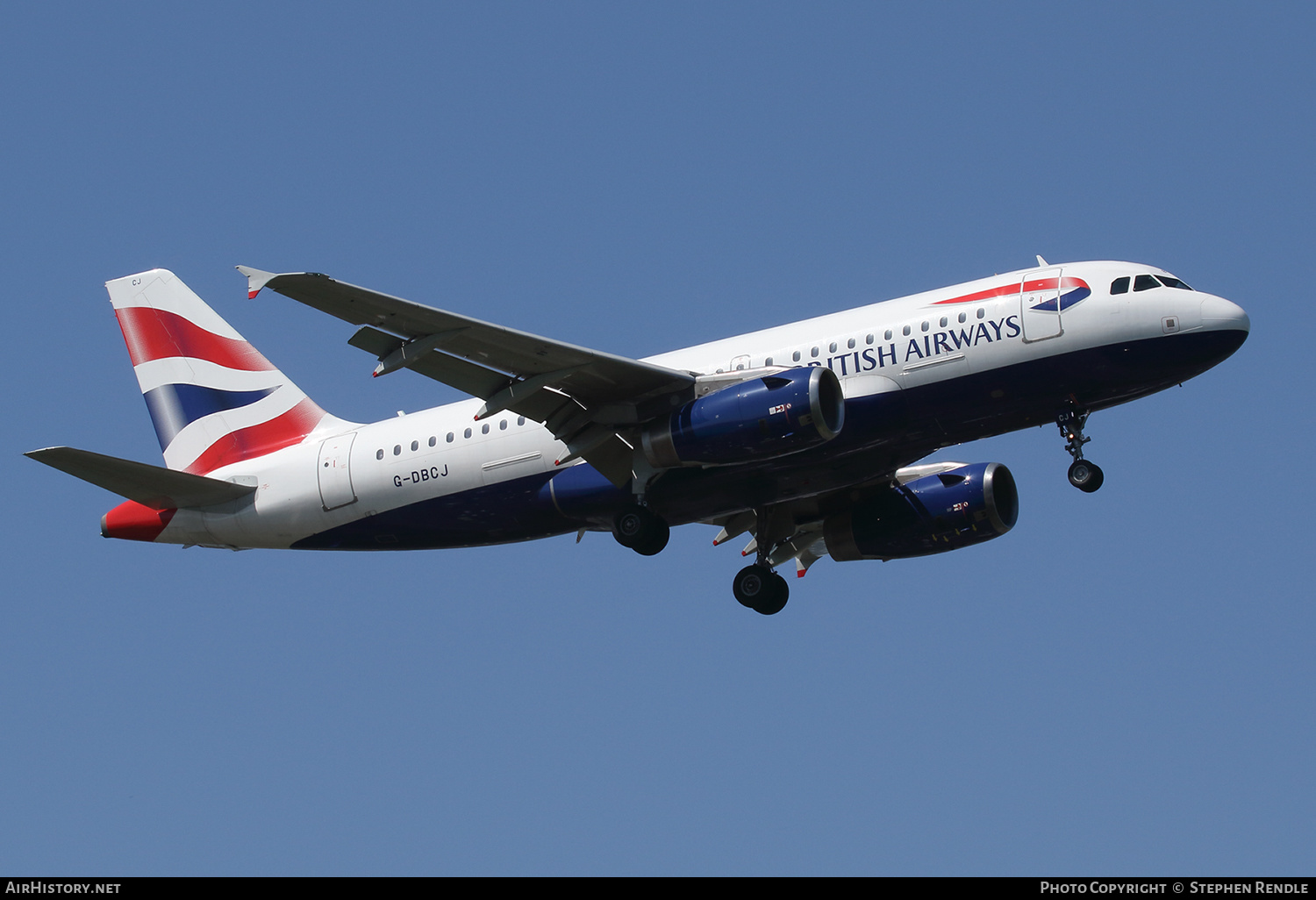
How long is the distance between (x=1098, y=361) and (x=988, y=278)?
289 centimetres

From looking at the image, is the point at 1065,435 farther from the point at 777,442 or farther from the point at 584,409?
the point at 584,409

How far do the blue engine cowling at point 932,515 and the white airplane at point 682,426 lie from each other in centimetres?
5

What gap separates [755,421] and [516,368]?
15.6ft

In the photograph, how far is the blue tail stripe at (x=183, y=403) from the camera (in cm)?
3894

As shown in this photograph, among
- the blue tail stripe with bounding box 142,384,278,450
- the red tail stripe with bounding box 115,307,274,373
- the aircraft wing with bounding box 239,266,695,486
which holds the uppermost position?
the red tail stripe with bounding box 115,307,274,373

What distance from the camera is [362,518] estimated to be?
3588 centimetres

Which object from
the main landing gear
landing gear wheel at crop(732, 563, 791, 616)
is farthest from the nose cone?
landing gear wheel at crop(732, 563, 791, 616)

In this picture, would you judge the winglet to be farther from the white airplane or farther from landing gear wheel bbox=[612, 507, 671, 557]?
landing gear wheel bbox=[612, 507, 671, 557]

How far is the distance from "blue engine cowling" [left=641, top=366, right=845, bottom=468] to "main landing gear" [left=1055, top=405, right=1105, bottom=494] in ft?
14.4

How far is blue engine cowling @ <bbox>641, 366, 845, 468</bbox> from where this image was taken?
30.5 meters

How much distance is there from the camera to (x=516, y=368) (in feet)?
104

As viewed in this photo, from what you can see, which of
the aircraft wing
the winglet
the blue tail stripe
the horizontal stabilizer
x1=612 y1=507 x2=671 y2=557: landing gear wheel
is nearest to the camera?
the winglet

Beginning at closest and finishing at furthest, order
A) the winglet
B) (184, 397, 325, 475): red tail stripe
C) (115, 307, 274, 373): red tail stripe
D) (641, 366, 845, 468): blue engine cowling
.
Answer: the winglet
(641, 366, 845, 468): blue engine cowling
(184, 397, 325, 475): red tail stripe
(115, 307, 274, 373): red tail stripe
